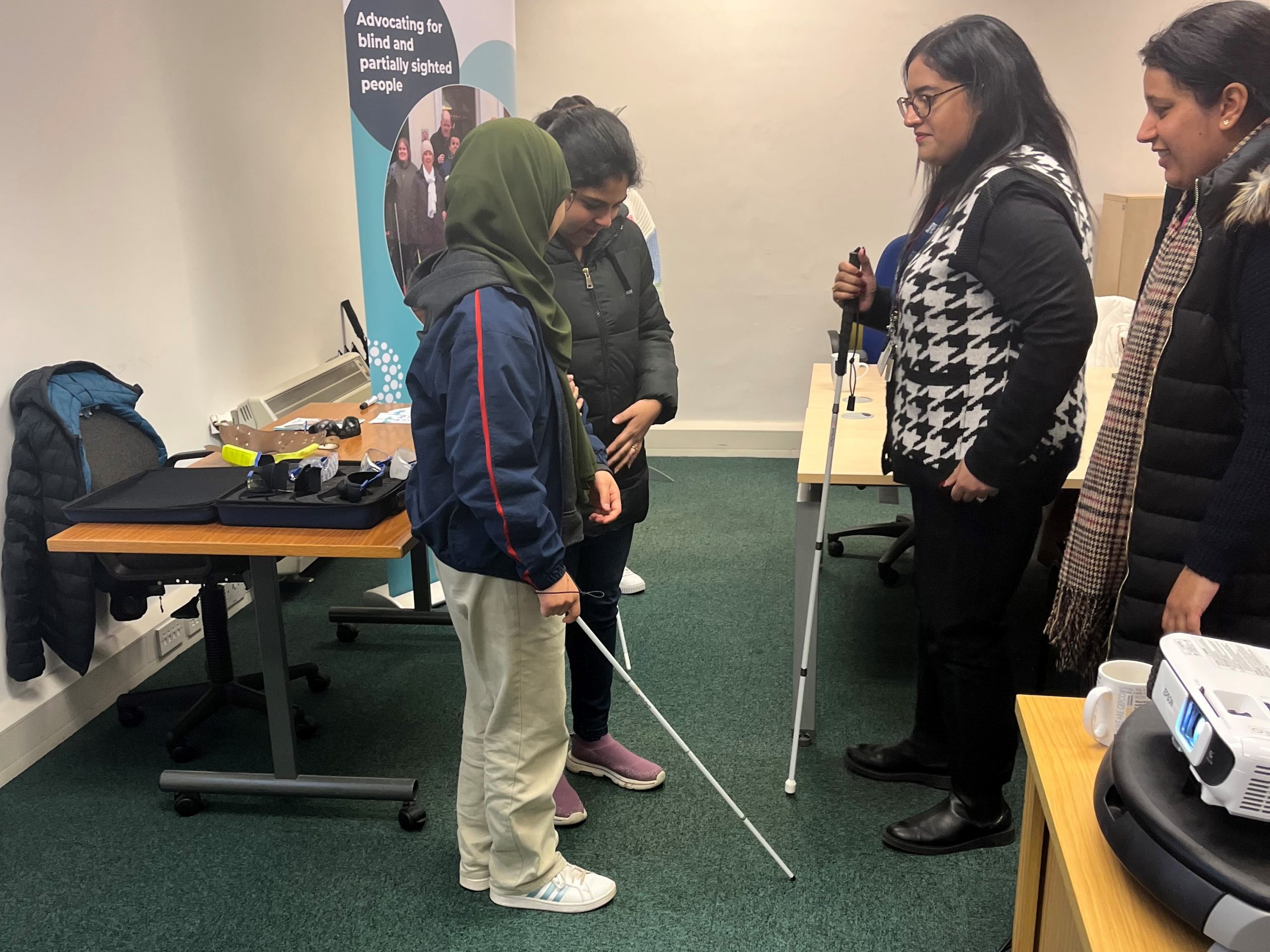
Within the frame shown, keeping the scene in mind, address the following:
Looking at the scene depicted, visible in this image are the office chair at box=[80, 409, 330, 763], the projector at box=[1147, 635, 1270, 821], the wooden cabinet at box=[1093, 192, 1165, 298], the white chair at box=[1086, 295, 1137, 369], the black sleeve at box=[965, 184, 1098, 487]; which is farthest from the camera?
the wooden cabinet at box=[1093, 192, 1165, 298]

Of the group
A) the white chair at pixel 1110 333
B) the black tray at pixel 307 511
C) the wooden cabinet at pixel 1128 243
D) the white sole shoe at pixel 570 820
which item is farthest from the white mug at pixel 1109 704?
the wooden cabinet at pixel 1128 243

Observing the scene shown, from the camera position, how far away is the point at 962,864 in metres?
2.10

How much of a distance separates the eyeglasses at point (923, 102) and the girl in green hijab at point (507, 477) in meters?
0.66

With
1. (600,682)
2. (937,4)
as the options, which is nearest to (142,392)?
(600,682)

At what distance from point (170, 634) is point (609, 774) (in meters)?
1.55

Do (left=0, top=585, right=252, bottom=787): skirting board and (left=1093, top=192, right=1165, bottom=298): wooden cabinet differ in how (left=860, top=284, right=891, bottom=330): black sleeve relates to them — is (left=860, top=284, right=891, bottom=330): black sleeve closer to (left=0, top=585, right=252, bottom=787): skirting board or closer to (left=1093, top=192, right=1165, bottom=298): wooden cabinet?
(left=0, top=585, right=252, bottom=787): skirting board

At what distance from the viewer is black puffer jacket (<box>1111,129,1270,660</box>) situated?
1.38 meters

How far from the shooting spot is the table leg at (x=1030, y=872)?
128cm

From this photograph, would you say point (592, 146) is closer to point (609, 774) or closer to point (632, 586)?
point (609, 774)

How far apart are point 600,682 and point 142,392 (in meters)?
1.68

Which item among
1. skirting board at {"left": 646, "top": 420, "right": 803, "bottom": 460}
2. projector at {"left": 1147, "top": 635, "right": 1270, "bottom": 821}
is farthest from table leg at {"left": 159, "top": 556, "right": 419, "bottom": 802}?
skirting board at {"left": 646, "top": 420, "right": 803, "bottom": 460}

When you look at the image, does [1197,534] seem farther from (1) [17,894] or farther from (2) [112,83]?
(2) [112,83]

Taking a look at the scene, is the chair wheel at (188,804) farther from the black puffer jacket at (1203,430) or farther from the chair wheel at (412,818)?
the black puffer jacket at (1203,430)

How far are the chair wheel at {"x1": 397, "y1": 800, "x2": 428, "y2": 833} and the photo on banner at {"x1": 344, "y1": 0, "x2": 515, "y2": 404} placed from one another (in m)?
1.47
